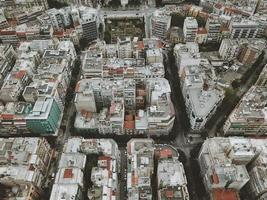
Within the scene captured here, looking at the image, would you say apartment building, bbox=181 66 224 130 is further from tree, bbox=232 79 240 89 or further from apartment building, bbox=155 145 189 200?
apartment building, bbox=155 145 189 200

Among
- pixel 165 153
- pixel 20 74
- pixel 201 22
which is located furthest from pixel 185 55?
pixel 20 74

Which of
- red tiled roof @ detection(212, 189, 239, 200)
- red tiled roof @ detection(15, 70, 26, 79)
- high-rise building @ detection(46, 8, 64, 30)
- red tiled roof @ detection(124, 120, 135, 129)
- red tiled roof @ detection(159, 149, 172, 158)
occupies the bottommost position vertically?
red tiled roof @ detection(212, 189, 239, 200)

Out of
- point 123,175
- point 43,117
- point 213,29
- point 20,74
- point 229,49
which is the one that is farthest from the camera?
point 213,29

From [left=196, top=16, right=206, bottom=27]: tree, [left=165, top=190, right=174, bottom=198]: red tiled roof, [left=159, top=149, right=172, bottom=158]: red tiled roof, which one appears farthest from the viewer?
[left=196, top=16, right=206, bottom=27]: tree

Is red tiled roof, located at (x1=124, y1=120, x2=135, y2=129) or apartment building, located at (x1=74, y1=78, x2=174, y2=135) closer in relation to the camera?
apartment building, located at (x1=74, y1=78, x2=174, y2=135)

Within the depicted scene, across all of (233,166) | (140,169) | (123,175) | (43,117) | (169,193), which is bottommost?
(123,175)

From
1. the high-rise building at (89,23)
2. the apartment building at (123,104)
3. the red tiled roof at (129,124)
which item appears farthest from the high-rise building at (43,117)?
the high-rise building at (89,23)

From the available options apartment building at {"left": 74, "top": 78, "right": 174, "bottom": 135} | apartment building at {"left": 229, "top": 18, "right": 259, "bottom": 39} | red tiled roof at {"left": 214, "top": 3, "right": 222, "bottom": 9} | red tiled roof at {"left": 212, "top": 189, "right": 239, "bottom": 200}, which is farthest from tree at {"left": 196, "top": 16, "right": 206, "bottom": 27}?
red tiled roof at {"left": 212, "top": 189, "right": 239, "bottom": 200}

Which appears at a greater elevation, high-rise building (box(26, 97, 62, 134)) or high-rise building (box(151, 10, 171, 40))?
high-rise building (box(151, 10, 171, 40))

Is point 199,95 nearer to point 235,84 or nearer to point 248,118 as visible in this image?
point 248,118
